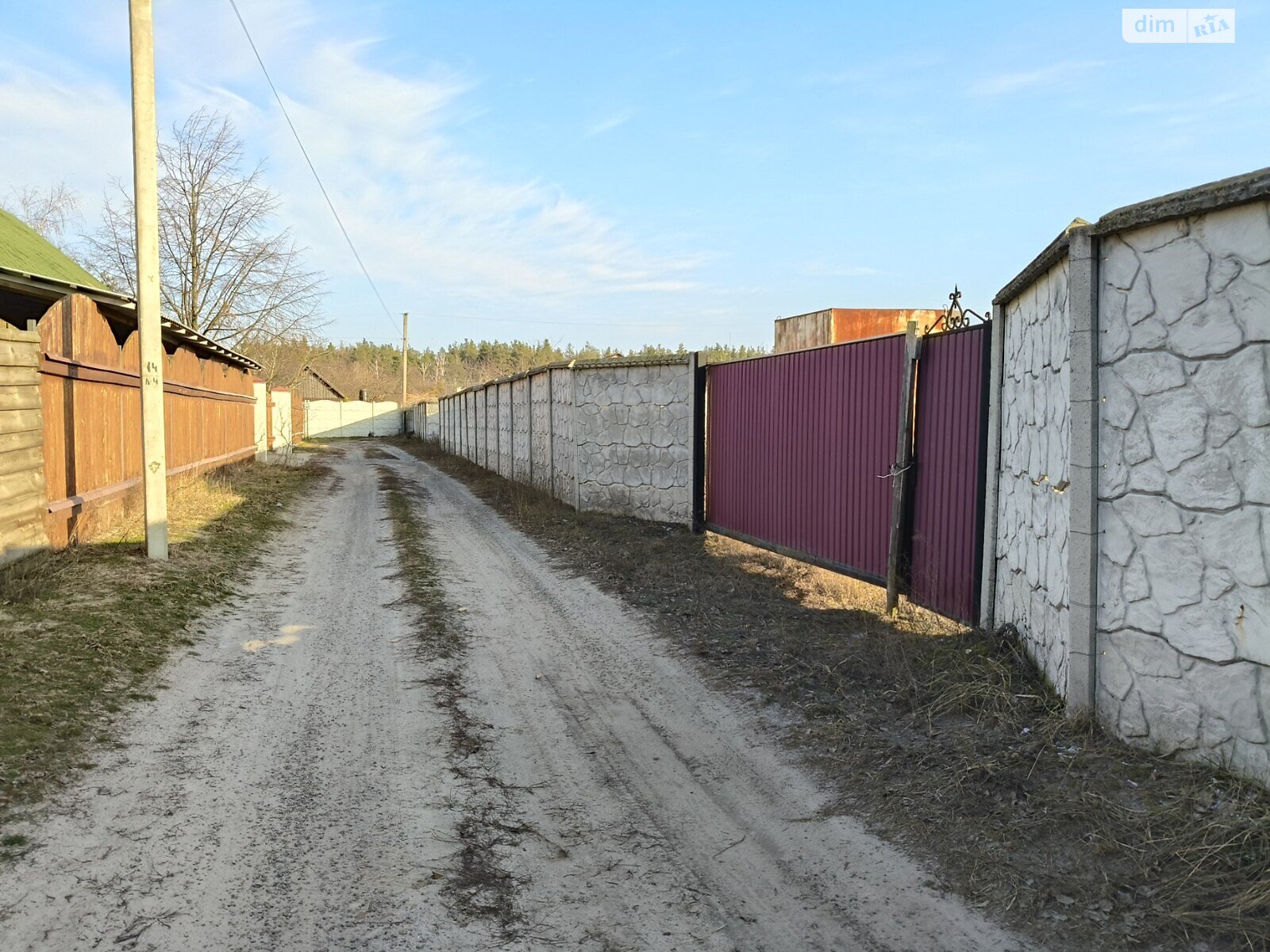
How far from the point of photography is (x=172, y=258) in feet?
85.8

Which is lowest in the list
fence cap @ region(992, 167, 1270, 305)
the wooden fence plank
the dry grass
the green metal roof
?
the dry grass

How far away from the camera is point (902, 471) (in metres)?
6.18

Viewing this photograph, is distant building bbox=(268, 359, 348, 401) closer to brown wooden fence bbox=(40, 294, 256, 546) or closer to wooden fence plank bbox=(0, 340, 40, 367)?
brown wooden fence bbox=(40, 294, 256, 546)

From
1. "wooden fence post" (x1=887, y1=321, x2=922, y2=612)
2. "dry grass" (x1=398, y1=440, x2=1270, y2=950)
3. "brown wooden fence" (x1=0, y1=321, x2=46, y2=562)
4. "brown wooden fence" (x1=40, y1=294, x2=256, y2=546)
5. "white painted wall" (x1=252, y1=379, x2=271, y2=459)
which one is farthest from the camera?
"white painted wall" (x1=252, y1=379, x2=271, y2=459)

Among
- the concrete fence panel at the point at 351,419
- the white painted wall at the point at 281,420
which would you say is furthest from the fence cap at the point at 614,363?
the concrete fence panel at the point at 351,419

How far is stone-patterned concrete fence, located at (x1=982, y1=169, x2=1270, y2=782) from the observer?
3059 millimetres

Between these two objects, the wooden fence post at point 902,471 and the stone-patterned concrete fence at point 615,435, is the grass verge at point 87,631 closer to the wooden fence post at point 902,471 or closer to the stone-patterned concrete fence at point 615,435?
the stone-patterned concrete fence at point 615,435

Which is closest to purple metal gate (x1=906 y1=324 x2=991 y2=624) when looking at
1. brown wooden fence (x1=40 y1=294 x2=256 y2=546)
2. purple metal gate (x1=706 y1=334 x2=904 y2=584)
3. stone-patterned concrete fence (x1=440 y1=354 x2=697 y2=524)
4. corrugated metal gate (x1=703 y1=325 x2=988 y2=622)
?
corrugated metal gate (x1=703 y1=325 x2=988 y2=622)

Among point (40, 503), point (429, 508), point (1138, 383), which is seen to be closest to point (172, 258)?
point (429, 508)

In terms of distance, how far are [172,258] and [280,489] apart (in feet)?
47.3

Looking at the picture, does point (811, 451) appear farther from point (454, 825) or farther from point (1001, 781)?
point (454, 825)

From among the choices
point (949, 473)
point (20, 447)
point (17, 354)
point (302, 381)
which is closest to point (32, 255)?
point (17, 354)

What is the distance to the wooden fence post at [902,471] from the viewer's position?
615cm

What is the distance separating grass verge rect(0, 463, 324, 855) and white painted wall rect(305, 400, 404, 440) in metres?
44.6
